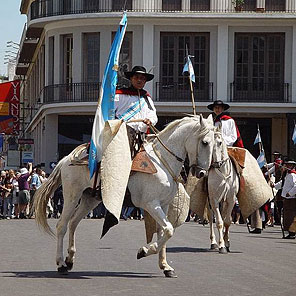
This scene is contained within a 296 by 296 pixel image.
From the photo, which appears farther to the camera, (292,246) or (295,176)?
(295,176)

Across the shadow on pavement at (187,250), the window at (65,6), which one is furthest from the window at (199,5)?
the shadow on pavement at (187,250)

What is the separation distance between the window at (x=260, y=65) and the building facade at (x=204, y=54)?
5cm

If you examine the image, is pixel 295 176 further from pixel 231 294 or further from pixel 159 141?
pixel 231 294

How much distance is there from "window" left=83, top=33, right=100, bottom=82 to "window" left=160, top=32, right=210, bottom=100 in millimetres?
3129

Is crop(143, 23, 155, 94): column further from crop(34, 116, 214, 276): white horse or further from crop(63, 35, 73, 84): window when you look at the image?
crop(34, 116, 214, 276): white horse

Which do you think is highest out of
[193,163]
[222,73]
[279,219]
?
[222,73]

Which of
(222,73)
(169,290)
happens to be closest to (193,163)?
(169,290)

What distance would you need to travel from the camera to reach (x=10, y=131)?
72.3m

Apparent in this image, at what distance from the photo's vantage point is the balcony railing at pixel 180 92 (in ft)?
148

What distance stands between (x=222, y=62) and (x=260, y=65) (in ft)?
5.89

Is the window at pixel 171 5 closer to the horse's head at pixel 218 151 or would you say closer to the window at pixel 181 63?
the window at pixel 181 63

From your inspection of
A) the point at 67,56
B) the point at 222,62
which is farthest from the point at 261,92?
the point at 67,56

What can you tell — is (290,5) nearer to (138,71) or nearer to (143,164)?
(138,71)

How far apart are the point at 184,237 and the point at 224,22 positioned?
23628 millimetres
